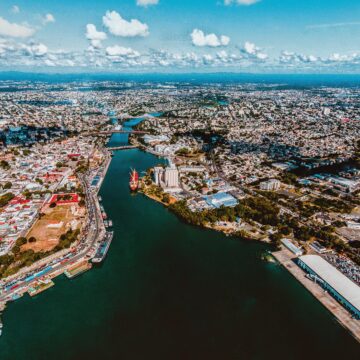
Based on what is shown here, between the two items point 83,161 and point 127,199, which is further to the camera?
point 83,161

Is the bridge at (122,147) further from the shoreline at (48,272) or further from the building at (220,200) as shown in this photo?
the shoreline at (48,272)

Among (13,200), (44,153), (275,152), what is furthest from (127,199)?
(275,152)

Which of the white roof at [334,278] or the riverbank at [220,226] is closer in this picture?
the white roof at [334,278]

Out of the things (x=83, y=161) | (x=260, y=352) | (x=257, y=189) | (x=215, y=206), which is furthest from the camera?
(x=83, y=161)

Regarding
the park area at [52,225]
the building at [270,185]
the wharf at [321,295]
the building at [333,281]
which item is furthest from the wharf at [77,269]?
the building at [270,185]

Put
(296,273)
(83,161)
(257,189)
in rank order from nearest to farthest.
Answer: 1. (296,273)
2. (257,189)
3. (83,161)

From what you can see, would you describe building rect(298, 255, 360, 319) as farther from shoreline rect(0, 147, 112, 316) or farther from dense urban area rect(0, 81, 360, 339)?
shoreline rect(0, 147, 112, 316)

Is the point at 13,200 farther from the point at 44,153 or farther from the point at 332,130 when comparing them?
the point at 332,130

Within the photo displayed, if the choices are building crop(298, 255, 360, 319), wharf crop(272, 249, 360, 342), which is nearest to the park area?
wharf crop(272, 249, 360, 342)
